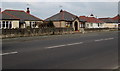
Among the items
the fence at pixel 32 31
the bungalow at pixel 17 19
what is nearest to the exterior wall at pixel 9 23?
the bungalow at pixel 17 19

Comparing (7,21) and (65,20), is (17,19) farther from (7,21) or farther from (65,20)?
(65,20)

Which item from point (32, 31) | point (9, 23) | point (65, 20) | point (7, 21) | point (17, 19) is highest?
point (65, 20)

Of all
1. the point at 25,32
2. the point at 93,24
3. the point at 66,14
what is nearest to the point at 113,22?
the point at 93,24

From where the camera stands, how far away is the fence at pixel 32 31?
78.1 ft

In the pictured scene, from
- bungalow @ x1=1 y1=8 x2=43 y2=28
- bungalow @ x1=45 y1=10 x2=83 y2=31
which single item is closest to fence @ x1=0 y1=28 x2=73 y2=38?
bungalow @ x1=45 y1=10 x2=83 y2=31

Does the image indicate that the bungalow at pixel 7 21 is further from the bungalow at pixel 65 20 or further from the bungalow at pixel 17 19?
the bungalow at pixel 65 20

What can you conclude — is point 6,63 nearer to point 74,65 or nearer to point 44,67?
point 44,67

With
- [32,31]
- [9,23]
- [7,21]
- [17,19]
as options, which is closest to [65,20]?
[17,19]

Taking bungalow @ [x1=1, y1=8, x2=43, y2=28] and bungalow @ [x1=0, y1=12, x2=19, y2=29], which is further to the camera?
bungalow @ [x1=1, y1=8, x2=43, y2=28]

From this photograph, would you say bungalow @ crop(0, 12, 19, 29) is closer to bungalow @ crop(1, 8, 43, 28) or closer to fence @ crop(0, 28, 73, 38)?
bungalow @ crop(1, 8, 43, 28)

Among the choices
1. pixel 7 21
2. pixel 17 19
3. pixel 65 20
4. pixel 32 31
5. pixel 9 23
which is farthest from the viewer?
pixel 65 20

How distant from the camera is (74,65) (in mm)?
7109

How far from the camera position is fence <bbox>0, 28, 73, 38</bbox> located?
937 inches

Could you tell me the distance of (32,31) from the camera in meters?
27.5
